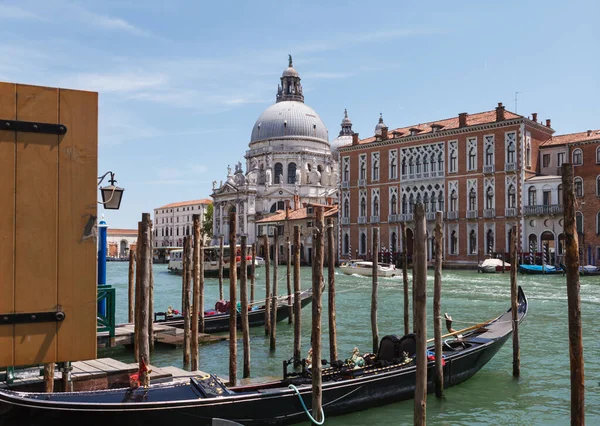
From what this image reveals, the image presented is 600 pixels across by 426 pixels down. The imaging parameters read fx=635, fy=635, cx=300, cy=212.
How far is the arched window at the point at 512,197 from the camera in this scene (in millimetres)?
31938

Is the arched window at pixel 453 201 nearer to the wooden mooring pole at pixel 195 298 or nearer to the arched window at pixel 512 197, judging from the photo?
the arched window at pixel 512 197

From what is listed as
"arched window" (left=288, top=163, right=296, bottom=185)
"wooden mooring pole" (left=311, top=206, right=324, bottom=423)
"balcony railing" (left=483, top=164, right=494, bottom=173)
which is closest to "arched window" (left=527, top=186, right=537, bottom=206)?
"balcony railing" (left=483, top=164, right=494, bottom=173)

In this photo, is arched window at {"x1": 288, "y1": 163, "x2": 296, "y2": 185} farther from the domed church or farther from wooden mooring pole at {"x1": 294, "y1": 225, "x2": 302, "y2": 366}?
wooden mooring pole at {"x1": 294, "y1": 225, "x2": 302, "y2": 366}

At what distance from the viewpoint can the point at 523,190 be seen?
3152 centimetres

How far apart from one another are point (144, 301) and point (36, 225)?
5.03m

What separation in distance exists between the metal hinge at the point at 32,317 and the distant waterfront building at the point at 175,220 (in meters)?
79.0

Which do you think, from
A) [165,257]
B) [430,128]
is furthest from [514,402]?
[165,257]

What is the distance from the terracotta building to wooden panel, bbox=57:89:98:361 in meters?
30.6

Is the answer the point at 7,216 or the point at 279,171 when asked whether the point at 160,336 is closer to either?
the point at 7,216

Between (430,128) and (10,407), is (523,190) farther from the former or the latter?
(10,407)

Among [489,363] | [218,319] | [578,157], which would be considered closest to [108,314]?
[218,319]

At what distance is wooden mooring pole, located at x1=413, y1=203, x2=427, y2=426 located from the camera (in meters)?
5.23

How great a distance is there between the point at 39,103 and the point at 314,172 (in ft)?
193

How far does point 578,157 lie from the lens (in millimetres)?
30094
